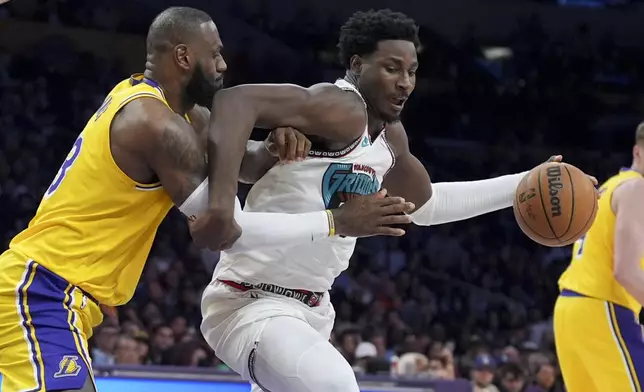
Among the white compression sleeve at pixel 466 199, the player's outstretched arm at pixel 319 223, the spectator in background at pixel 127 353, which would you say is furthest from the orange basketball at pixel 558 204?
the spectator in background at pixel 127 353

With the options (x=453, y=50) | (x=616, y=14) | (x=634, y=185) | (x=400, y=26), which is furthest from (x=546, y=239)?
(x=616, y=14)

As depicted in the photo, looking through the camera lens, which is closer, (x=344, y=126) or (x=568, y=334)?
(x=344, y=126)

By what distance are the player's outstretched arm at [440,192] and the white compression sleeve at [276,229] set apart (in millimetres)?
935

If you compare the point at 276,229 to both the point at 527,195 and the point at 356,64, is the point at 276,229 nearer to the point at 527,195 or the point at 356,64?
the point at 356,64

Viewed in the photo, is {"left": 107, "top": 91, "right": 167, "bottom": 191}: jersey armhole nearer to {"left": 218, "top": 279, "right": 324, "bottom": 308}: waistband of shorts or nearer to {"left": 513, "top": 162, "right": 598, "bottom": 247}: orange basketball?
{"left": 218, "top": 279, "right": 324, "bottom": 308}: waistband of shorts

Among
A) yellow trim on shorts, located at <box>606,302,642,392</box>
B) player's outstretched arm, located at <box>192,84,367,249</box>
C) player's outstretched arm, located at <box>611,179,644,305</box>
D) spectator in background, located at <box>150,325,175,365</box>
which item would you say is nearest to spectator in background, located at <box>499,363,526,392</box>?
spectator in background, located at <box>150,325,175,365</box>

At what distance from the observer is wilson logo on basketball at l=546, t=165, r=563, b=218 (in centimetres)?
384

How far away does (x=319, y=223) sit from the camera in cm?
325

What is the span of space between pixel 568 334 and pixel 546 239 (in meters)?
0.81

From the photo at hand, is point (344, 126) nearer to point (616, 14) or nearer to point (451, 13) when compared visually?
point (451, 13)

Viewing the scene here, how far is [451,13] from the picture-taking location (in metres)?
15.4

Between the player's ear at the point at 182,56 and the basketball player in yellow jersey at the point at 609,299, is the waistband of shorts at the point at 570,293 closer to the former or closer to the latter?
the basketball player in yellow jersey at the point at 609,299

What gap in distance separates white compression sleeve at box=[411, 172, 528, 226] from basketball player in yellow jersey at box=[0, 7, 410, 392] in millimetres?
1006

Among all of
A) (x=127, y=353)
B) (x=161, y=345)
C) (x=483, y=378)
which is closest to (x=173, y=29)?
(x=127, y=353)
